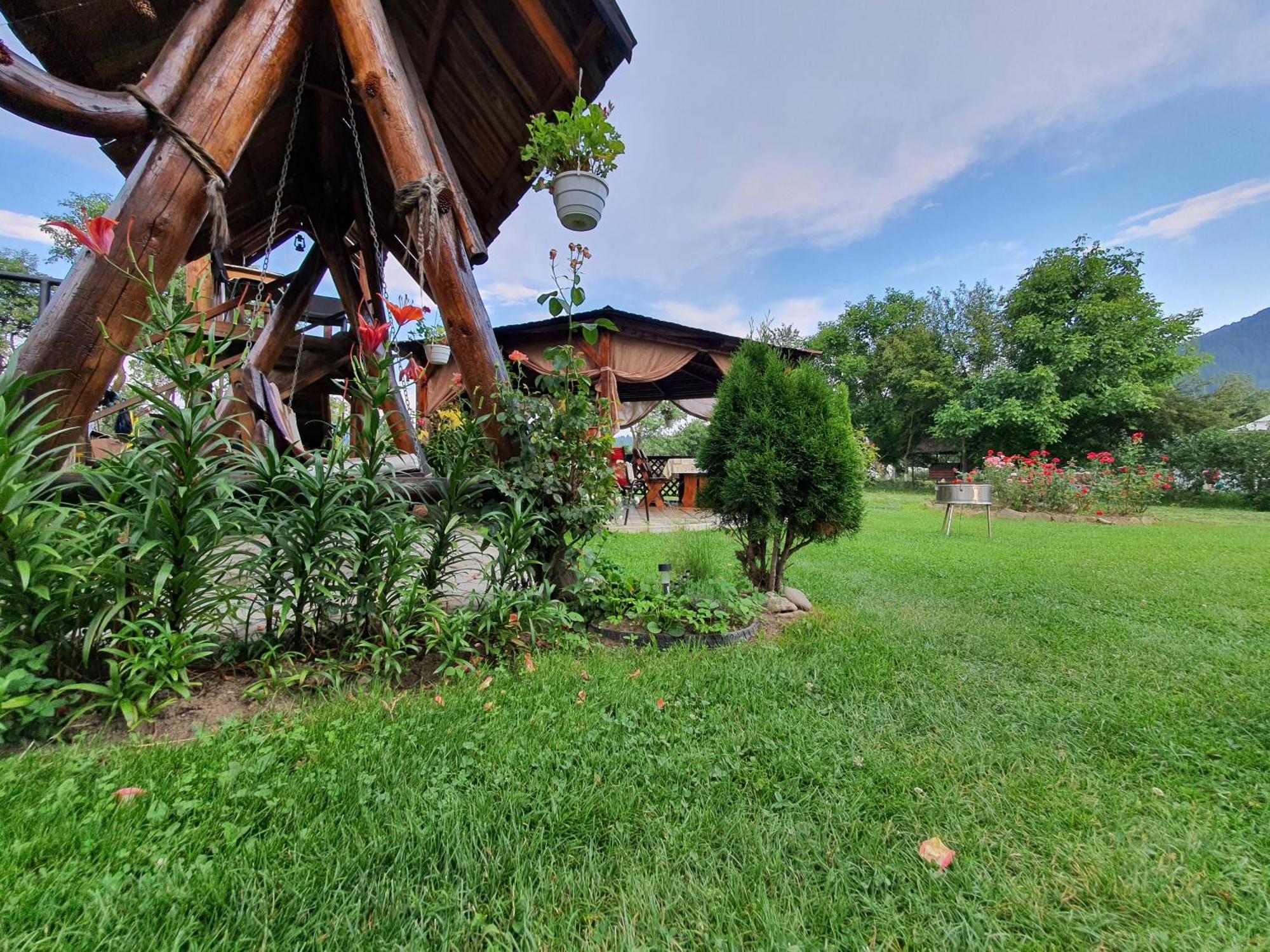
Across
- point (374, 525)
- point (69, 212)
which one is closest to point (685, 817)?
point (374, 525)

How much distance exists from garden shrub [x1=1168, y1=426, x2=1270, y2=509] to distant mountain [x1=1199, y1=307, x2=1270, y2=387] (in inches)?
3763

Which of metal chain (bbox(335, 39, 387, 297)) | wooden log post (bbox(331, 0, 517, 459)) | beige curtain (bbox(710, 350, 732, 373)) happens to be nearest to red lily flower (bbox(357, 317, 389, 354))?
metal chain (bbox(335, 39, 387, 297))

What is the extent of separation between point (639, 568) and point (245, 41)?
3.27 meters

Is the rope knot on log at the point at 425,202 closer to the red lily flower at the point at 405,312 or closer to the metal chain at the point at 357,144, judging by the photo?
the metal chain at the point at 357,144

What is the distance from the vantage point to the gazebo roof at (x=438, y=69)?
2223mm

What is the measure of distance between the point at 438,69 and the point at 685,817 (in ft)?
13.6

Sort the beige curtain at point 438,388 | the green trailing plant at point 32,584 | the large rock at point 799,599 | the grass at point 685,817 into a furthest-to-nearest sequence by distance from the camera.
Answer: the beige curtain at point 438,388 < the large rock at point 799,599 < the green trailing plant at point 32,584 < the grass at point 685,817

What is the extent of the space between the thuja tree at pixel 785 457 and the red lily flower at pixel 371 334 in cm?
167

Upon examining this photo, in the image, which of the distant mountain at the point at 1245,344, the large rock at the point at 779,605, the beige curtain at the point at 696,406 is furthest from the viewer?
the distant mountain at the point at 1245,344

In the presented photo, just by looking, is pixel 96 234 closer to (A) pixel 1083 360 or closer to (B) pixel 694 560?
(B) pixel 694 560

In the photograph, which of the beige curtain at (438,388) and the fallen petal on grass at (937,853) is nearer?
the fallen petal on grass at (937,853)

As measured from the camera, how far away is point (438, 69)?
9.70ft

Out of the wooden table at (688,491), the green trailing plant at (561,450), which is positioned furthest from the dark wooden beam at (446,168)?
the wooden table at (688,491)

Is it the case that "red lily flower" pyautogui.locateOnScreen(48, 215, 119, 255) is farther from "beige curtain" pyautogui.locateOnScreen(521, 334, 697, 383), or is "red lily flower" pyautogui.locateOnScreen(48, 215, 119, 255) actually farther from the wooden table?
the wooden table
